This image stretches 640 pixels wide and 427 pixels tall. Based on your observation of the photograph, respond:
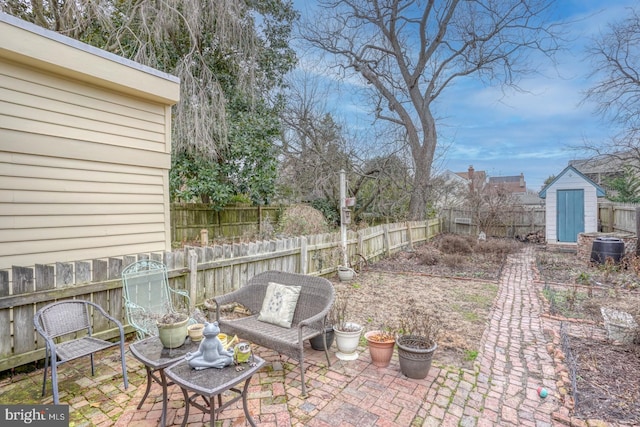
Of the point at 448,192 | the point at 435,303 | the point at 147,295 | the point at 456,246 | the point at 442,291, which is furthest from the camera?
the point at 448,192

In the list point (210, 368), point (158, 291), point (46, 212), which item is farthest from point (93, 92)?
point (210, 368)

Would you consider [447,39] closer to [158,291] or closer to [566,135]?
[566,135]

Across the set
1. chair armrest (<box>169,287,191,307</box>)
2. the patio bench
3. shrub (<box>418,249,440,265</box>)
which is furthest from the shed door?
chair armrest (<box>169,287,191,307</box>)

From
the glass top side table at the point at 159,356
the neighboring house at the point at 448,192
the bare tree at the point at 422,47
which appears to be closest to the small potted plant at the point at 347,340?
the glass top side table at the point at 159,356

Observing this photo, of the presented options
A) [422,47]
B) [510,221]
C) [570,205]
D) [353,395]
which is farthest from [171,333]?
[422,47]

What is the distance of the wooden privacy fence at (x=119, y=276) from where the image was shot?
9.96 ft

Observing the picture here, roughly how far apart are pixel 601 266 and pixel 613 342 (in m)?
5.26

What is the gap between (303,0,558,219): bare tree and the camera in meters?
13.4

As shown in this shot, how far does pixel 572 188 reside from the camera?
1066 centimetres

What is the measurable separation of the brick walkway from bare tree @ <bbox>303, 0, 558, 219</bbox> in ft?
37.0

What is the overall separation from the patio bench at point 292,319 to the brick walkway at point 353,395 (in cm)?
27

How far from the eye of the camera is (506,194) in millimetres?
13859

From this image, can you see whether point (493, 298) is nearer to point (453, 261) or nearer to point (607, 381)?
point (453, 261)

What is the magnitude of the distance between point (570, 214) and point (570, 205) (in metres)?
0.30
